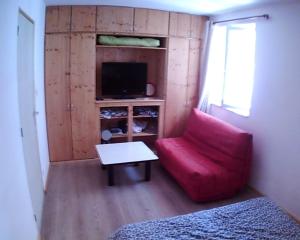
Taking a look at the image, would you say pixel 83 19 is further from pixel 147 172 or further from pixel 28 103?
pixel 147 172

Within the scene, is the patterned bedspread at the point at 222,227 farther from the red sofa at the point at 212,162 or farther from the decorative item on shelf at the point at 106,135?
the decorative item on shelf at the point at 106,135

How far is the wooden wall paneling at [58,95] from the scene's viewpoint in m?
3.81

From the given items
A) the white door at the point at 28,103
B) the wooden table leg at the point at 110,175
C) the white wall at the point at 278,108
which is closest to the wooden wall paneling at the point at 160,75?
the white wall at the point at 278,108

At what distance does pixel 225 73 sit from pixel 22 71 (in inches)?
116

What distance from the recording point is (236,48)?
4.04 metres

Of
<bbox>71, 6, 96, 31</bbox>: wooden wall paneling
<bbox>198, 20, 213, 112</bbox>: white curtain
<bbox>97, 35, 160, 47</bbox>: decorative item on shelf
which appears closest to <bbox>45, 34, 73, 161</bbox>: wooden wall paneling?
<bbox>71, 6, 96, 31</bbox>: wooden wall paneling

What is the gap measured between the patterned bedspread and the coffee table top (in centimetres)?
143

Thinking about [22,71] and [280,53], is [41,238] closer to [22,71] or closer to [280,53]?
[22,71]

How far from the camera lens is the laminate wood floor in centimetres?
267

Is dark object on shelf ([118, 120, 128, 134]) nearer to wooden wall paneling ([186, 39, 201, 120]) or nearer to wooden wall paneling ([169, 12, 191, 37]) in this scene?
wooden wall paneling ([186, 39, 201, 120])

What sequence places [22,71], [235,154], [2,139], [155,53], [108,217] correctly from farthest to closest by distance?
[155,53] → [235,154] → [108,217] → [22,71] → [2,139]

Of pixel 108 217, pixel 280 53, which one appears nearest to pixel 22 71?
pixel 108 217

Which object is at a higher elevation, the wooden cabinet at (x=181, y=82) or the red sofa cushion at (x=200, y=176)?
the wooden cabinet at (x=181, y=82)

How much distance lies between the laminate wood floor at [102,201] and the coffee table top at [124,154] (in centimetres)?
35
